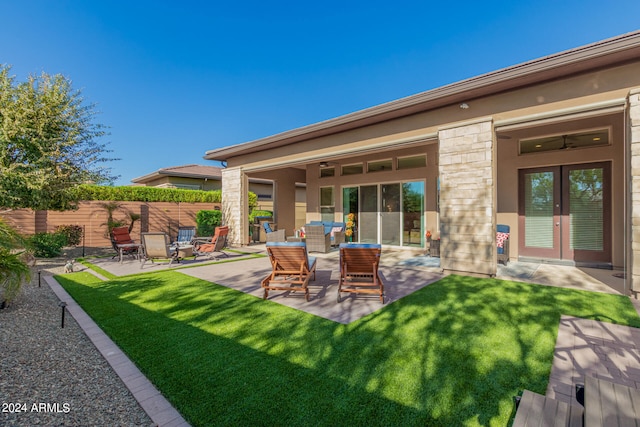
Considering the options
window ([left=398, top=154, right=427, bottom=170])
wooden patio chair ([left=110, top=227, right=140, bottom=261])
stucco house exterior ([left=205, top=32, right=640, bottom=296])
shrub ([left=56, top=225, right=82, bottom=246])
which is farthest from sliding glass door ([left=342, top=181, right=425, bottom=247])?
shrub ([left=56, top=225, right=82, bottom=246])

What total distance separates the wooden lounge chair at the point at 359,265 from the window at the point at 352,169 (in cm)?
743

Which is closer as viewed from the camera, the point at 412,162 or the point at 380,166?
the point at 412,162

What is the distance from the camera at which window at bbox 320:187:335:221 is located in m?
13.2

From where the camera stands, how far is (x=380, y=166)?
38.3 ft

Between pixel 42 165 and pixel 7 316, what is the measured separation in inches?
211

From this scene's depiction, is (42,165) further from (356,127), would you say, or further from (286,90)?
(286,90)

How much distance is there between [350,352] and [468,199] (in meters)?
5.02

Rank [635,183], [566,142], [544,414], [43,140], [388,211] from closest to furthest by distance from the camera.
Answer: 1. [544,414]
2. [635,183]
3. [43,140]
4. [566,142]
5. [388,211]

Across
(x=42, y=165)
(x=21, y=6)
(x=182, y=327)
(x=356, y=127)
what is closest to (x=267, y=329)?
(x=182, y=327)

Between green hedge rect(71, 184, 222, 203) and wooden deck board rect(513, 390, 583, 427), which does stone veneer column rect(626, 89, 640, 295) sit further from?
green hedge rect(71, 184, 222, 203)

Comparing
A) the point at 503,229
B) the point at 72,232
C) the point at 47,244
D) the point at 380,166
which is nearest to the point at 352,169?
the point at 380,166

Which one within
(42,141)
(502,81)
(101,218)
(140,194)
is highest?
(502,81)

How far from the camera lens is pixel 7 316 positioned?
4262 millimetres

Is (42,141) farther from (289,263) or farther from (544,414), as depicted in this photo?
(544,414)
